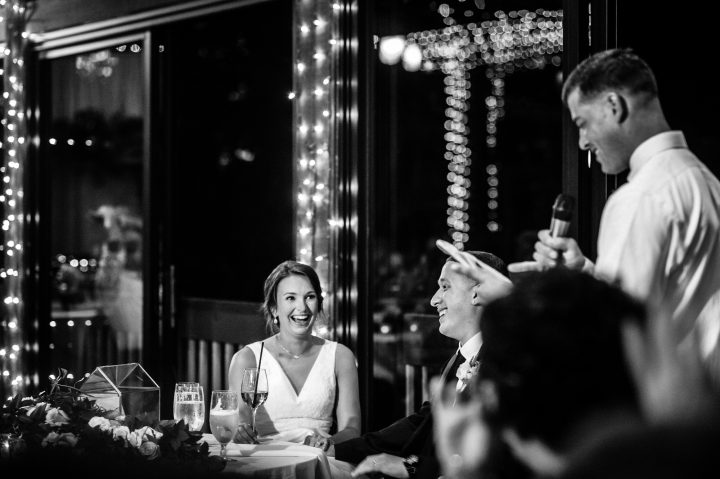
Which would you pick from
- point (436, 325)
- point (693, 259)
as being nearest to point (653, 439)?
point (693, 259)

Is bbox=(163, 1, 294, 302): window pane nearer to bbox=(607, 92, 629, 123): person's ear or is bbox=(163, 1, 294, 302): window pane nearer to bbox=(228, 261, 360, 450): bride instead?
bbox=(228, 261, 360, 450): bride

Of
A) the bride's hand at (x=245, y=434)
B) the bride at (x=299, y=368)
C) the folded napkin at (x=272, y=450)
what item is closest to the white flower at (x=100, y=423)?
the folded napkin at (x=272, y=450)

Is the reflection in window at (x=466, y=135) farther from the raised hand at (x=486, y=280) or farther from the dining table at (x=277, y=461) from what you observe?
the raised hand at (x=486, y=280)

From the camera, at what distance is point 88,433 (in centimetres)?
222

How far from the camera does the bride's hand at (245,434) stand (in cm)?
277

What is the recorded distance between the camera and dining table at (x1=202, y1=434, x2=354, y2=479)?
2.42m

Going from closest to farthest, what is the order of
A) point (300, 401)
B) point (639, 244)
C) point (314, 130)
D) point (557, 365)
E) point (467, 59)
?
point (557, 365) → point (639, 244) → point (300, 401) → point (314, 130) → point (467, 59)

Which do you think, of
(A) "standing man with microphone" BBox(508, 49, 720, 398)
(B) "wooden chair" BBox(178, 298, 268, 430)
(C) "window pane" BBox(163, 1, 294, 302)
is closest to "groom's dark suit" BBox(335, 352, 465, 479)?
(A) "standing man with microphone" BBox(508, 49, 720, 398)

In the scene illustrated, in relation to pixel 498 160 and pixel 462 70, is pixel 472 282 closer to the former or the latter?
pixel 462 70

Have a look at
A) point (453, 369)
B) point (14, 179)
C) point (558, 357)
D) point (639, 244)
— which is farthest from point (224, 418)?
point (14, 179)

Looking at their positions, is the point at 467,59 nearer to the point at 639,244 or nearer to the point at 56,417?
the point at 56,417

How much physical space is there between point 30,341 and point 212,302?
57.5 inches

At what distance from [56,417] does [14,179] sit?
376 cm

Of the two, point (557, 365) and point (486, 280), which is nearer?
point (557, 365)
